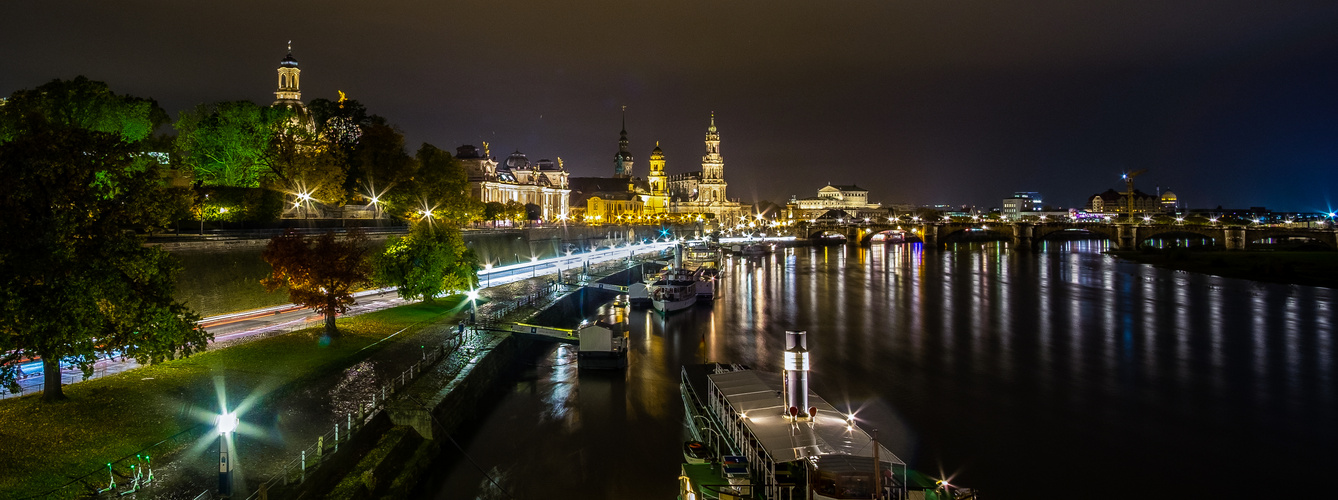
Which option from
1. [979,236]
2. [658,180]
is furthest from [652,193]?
[979,236]

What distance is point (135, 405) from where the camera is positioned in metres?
12.9

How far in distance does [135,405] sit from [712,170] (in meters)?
142

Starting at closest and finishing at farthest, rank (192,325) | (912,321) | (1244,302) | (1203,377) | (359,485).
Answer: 1. (359,485)
2. (192,325)
3. (1203,377)
4. (912,321)
5. (1244,302)

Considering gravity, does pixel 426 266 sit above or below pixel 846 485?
above

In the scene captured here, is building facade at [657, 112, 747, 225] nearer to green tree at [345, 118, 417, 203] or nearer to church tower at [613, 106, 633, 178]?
church tower at [613, 106, 633, 178]

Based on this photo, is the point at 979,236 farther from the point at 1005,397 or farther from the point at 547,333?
the point at 547,333

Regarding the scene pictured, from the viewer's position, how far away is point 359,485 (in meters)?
11.4

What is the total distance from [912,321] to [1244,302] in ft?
71.4

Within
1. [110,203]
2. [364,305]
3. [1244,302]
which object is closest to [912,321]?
[1244,302]

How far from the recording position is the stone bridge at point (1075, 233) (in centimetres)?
7598

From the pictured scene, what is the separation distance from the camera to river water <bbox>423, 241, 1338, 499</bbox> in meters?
15.7

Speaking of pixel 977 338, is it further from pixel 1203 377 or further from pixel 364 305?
pixel 364 305

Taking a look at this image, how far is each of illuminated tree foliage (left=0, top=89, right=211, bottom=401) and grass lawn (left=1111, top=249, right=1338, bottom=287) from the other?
65.3 metres

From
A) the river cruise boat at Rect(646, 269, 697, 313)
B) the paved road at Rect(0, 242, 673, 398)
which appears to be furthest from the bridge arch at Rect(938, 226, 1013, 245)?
the paved road at Rect(0, 242, 673, 398)
